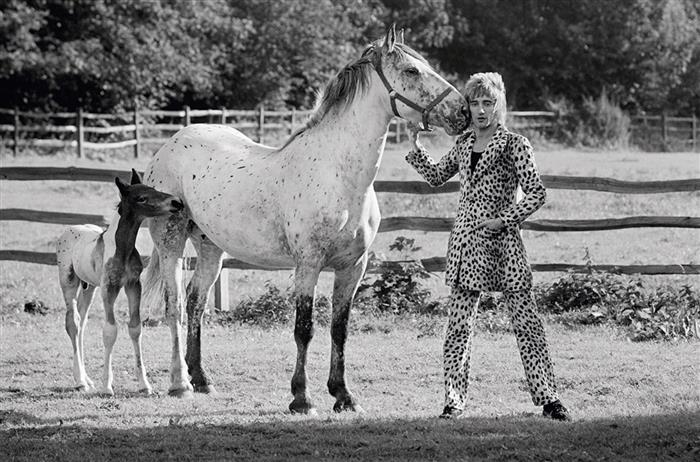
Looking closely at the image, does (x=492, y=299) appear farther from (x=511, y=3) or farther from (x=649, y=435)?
(x=511, y=3)

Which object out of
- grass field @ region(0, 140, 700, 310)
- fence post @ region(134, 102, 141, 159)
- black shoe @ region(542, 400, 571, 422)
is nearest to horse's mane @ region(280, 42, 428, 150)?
black shoe @ region(542, 400, 571, 422)

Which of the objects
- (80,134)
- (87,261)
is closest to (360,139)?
→ (87,261)

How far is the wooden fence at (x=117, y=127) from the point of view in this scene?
30.6 metres

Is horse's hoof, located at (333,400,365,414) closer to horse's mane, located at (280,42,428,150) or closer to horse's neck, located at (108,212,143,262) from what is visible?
horse's mane, located at (280,42,428,150)

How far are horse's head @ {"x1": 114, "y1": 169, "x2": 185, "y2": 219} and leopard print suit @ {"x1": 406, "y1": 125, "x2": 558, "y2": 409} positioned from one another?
224 cm

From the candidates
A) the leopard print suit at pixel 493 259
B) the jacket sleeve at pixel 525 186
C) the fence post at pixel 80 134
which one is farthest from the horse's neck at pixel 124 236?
the fence post at pixel 80 134

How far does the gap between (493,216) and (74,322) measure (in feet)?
12.6

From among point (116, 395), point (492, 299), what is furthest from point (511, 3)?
point (116, 395)

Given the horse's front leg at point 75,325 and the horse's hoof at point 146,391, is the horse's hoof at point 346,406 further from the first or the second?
the horse's front leg at point 75,325

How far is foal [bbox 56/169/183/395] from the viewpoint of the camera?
327 inches

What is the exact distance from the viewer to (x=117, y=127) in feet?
106

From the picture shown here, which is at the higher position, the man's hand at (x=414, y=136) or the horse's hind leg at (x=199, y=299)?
the man's hand at (x=414, y=136)

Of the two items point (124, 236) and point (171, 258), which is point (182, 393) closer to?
point (171, 258)

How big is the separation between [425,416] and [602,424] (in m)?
1.12
